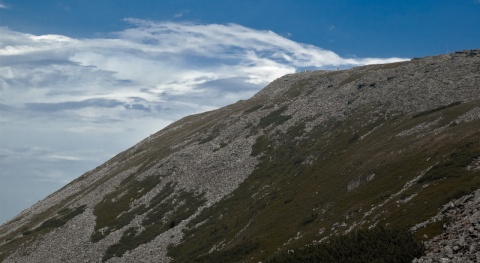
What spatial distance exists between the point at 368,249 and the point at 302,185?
40690 millimetres

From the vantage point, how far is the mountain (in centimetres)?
4500

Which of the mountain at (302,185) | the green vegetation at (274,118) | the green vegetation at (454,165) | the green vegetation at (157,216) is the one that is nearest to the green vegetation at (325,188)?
the mountain at (302,185)

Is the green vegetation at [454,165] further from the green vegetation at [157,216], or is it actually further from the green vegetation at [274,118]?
the green vegetation at [274,118]

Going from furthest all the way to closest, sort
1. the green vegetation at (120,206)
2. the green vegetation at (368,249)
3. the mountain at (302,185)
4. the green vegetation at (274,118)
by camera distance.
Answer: the green vegetation at (274,118) < the green vegetation at (120,206) < the mountain at (302,185) < the green vegetation at (368,249)

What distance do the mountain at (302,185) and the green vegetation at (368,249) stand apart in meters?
0.23

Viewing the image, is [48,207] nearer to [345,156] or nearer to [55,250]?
[55,250]

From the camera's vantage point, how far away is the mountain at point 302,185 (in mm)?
45000

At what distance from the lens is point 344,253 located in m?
36.7

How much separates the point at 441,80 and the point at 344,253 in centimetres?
7298

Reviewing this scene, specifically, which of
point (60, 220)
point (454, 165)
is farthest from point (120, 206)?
point (454, 165)

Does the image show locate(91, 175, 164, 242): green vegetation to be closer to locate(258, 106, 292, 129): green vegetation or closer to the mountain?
the mountain

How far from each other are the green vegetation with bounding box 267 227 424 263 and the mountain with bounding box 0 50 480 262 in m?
0.23

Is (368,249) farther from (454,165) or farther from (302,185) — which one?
(302,185)

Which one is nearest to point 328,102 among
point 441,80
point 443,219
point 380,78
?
point 380,78
